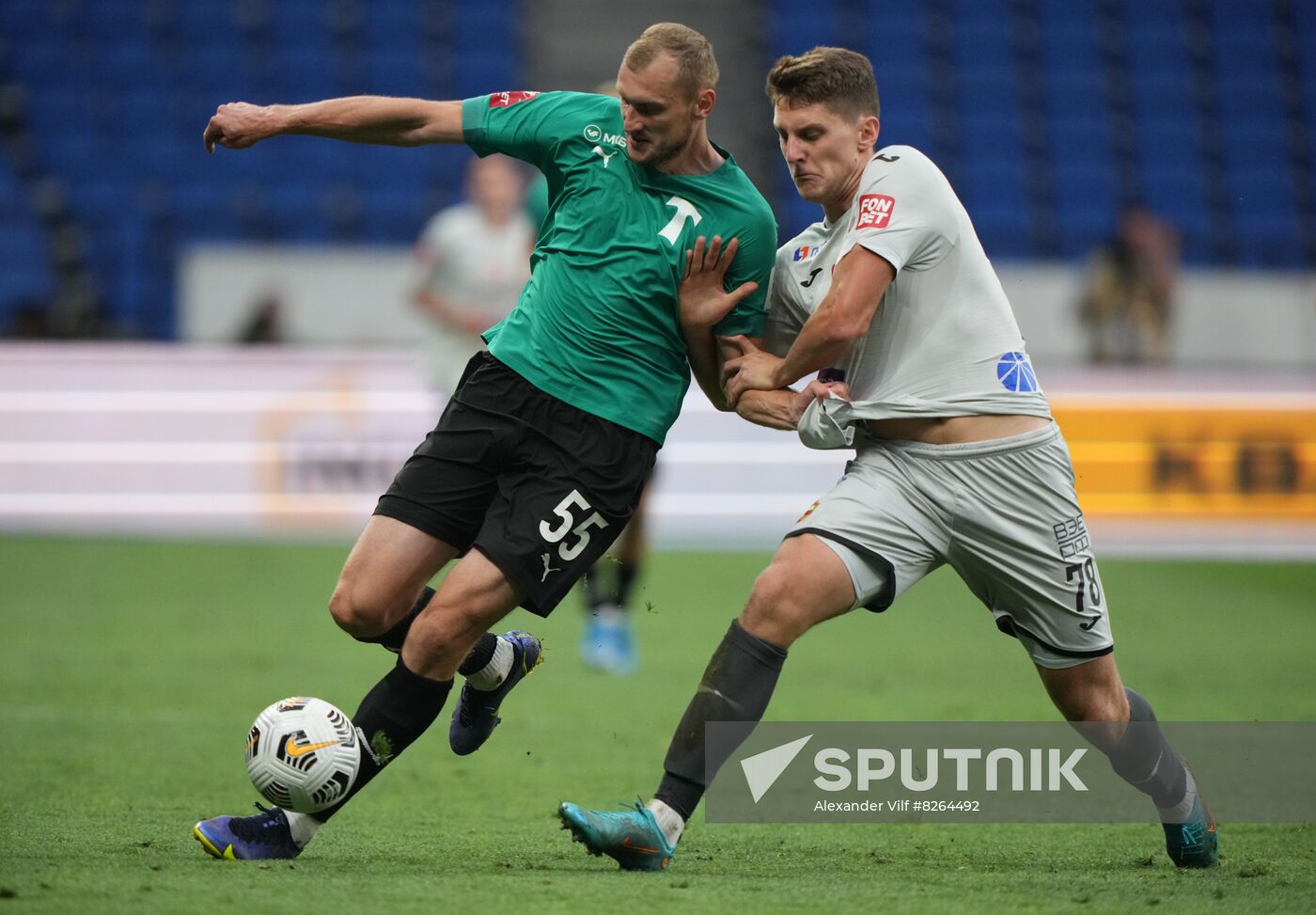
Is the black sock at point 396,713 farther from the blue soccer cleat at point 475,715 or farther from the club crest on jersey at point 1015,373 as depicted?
the club crest on jersey at point 1015,373

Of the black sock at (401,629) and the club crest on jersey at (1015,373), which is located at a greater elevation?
the club crest on jersey at (1015,373)

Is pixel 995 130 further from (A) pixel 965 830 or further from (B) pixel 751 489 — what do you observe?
(A) pixel 965 830

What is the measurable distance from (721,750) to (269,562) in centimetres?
841

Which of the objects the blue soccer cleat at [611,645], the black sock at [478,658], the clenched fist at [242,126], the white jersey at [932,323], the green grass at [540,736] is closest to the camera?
the green grass at [540,736]

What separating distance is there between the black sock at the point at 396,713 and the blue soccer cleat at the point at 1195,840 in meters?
2.10

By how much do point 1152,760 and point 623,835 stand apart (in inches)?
60.4

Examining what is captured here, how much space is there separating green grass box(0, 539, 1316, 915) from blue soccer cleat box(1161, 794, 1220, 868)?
10 cm

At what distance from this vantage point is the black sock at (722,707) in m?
4.46

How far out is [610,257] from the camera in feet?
15.9

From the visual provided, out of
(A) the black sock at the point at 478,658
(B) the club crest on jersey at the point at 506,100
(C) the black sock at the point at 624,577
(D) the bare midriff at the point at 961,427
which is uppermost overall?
(B) the club crest on jersey at the point at 506,100

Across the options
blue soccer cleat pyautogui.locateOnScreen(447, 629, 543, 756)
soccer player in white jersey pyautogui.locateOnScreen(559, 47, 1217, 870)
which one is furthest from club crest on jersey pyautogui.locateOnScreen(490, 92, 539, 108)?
blue soccer cleat pyautogui.locateOnScreen(447, 629, 543, 756)

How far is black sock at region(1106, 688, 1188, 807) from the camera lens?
4781 millimetres

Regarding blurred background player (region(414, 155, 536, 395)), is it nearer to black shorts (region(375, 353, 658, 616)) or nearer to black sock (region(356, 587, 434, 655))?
black sock (region(356, 587, 434, 655))

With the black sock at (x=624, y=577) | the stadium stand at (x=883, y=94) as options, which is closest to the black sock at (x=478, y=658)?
the black sock at (x=624, y=577)
